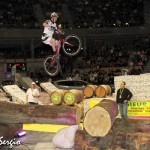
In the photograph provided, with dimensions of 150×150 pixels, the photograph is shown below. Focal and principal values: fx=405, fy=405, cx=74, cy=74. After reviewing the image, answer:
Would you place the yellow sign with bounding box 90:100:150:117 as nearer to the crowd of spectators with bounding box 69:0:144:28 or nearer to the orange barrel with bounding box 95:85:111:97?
the orange barrel with bounding box 95:85:111:97

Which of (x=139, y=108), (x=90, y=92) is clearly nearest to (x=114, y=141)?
(x=139, y=108)

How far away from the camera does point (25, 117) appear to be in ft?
35.1

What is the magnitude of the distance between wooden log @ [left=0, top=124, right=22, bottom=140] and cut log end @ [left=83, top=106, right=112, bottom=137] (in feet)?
7.71

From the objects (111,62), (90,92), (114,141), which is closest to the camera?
(114,141)

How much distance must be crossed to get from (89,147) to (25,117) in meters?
2.89

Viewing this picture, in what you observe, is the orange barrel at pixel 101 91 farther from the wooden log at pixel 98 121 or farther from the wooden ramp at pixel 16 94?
the wooden log at pixel 98 121

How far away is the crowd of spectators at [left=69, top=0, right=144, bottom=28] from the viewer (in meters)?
38.4

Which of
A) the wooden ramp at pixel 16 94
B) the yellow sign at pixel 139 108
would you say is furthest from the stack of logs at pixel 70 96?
the yellow sign at pixel 139 108

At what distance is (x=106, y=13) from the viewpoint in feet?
131

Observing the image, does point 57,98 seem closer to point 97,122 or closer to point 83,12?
point 97,122

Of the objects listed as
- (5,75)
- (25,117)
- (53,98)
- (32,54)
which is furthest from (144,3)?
(25,117)

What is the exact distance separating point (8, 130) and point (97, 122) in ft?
8.85

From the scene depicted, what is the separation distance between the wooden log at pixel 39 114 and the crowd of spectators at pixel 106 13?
89.0 ft

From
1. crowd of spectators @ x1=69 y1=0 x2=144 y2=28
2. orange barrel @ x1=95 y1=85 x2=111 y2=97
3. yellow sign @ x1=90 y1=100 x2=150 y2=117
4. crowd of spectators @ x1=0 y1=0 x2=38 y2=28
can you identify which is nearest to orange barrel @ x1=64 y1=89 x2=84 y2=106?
yellow sign @ x1=90 y1=100 x2=150 y2=117
